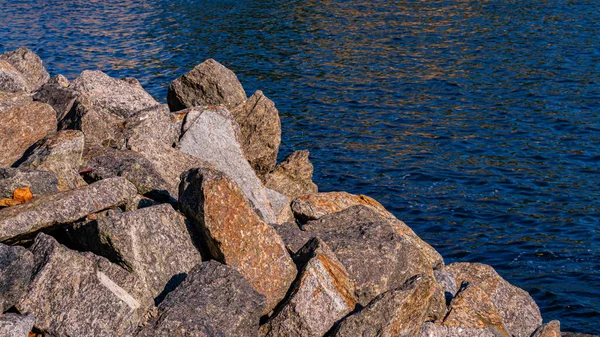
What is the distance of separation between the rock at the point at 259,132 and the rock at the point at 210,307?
359 inches

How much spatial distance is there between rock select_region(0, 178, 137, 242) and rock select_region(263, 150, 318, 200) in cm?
811

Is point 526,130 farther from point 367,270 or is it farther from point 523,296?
point 367,270

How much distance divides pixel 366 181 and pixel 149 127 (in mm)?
9240

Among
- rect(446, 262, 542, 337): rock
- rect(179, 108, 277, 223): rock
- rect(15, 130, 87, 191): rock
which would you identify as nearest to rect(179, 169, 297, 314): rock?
rect(15, 130, 87, 191): rock

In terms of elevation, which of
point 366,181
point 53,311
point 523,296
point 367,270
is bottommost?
point 366,181

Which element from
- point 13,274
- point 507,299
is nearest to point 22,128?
point 13,274

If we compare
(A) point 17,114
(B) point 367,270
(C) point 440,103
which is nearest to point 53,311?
(B) point 367,270

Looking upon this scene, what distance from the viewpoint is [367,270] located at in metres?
12.3

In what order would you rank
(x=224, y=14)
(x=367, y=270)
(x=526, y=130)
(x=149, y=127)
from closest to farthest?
1. (x=367, y=270)
2. (x=149, y=127)
3. (x=526, y=130)
4. (x=224, y=14)

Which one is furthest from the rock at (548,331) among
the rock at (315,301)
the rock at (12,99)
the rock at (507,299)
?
the rock at (12,99)

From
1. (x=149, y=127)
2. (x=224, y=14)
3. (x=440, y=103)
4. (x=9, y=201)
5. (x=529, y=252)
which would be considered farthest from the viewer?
(x=224, y=14)

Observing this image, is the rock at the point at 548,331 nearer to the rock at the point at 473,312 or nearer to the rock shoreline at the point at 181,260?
the rock shoreline at the point at 181,260

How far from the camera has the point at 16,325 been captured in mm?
9125

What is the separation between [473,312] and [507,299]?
7.40 feet
